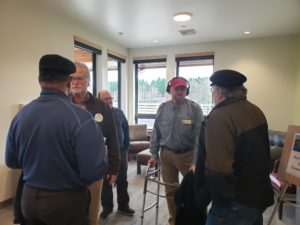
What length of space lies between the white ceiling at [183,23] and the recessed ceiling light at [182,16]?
77mm

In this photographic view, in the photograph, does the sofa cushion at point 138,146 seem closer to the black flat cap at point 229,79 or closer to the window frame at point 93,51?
the window frame at point 93,51

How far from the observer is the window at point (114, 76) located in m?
5.55

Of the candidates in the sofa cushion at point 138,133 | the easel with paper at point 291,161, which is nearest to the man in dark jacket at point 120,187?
the easel with paper at point 291,161

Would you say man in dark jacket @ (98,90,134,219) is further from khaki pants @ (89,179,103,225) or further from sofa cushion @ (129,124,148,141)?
sofa cushion @ (129,124,148,141)

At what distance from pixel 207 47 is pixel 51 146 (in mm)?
4918

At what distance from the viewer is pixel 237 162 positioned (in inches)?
50.9

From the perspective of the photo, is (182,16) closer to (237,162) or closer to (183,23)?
(183,23)

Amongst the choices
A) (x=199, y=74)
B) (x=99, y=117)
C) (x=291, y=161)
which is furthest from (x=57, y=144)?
(x=199, y=74)

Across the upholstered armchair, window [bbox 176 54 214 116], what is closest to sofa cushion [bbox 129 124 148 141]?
the upholstered armchair

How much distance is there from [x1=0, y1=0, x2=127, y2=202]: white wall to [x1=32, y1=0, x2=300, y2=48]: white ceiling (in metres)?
0.23

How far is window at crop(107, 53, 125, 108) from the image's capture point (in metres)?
5.55

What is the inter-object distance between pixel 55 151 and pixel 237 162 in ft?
3.02

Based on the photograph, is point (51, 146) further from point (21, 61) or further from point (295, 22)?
point (295, 22)

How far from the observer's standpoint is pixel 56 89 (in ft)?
3.96
